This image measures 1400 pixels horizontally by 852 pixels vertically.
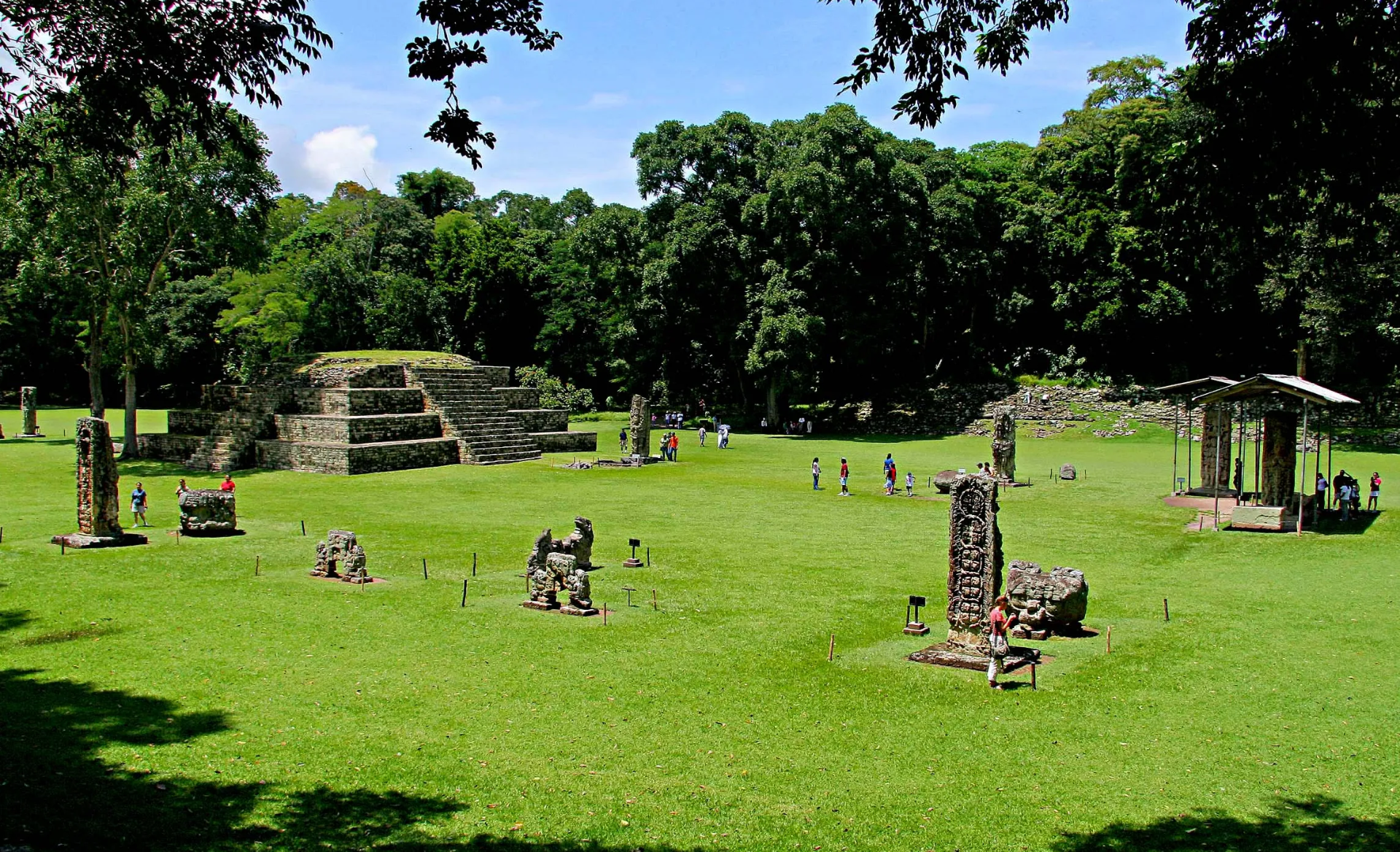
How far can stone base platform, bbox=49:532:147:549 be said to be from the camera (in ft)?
61.7

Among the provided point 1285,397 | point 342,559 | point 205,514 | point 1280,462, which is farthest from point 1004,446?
point 205,514

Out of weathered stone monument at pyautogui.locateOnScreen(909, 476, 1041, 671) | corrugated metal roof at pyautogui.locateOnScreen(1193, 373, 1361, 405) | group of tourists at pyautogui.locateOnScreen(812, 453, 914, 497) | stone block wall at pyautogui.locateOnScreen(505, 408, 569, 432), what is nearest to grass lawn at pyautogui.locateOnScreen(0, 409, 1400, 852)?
weathered stone monument at pyautogui.locateOnScreen(909, 476, 1041, 671)

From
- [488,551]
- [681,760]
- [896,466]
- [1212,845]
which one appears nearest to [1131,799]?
[1212,845]

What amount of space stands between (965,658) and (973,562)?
1.33 metres

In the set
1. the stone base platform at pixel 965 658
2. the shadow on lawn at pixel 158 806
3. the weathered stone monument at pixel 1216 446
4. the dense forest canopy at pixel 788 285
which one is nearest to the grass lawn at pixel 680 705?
the shadow on lawn at pixel 158 806

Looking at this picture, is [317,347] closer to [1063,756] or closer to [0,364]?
[0,364]

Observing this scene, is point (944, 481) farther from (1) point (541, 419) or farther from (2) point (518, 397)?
(2) point (518, 397)

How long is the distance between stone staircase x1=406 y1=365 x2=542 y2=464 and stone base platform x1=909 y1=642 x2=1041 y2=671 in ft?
79.1

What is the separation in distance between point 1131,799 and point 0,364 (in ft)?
222

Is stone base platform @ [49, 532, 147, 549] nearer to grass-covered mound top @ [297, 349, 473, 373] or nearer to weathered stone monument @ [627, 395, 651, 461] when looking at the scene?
grass-covered mound top @ [297, 349, 473, 373]

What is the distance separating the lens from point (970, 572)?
12977 mm

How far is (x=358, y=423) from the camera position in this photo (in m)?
32.0

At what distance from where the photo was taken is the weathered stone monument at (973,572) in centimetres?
1276

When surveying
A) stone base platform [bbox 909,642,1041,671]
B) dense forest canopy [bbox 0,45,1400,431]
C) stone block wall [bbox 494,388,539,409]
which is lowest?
stone base platform [bbox 909,642,1041,671]
